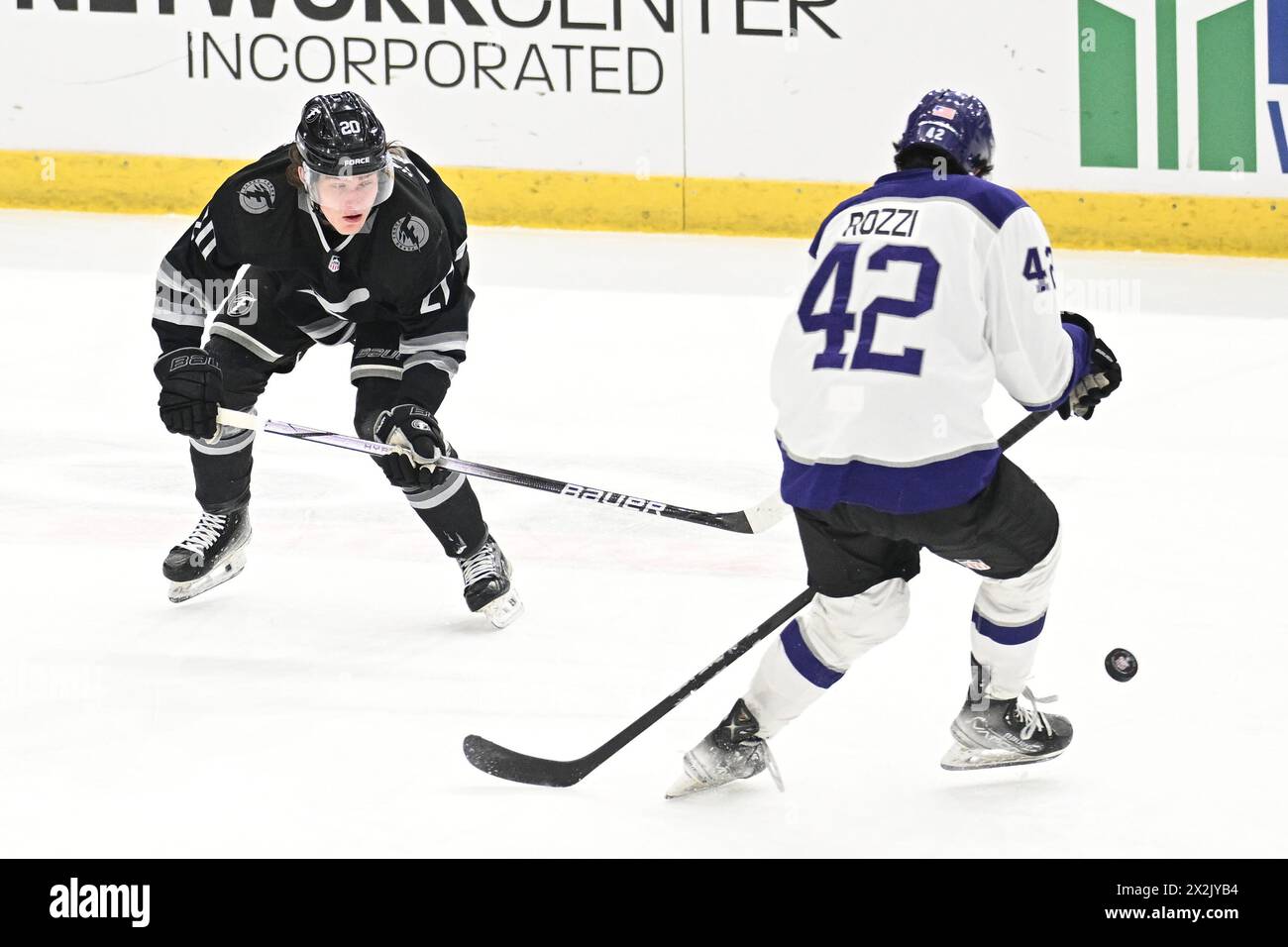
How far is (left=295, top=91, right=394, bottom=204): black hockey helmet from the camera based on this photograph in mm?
3049

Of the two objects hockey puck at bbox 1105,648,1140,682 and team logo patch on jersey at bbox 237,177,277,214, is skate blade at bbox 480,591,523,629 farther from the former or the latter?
hockey puck at bbox 1105,648,1140,682

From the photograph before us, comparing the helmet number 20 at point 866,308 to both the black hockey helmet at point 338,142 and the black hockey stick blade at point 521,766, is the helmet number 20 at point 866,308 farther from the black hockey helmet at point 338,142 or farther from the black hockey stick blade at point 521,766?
the black hockey helmet at point 338,142

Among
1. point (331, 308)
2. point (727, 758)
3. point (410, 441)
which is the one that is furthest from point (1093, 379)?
point (331, 308)

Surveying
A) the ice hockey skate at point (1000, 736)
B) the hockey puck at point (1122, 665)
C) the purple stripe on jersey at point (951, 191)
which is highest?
the purple stripe on jersey at point (951, 191)

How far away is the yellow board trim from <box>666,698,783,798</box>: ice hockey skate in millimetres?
4435

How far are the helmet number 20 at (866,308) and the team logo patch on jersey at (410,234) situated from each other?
1021mm

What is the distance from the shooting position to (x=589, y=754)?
269 centimetres

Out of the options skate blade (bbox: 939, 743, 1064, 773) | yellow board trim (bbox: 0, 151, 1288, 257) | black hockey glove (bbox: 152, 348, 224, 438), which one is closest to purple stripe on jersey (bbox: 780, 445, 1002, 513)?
skate blade (bbox: 939, 743, 1064, 773)

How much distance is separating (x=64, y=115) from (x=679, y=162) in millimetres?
2249

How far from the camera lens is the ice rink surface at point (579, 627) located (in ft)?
8.39

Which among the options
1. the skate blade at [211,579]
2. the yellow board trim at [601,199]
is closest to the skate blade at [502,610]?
the skate blade at [211,579]

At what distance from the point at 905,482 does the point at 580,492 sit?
0.87m
